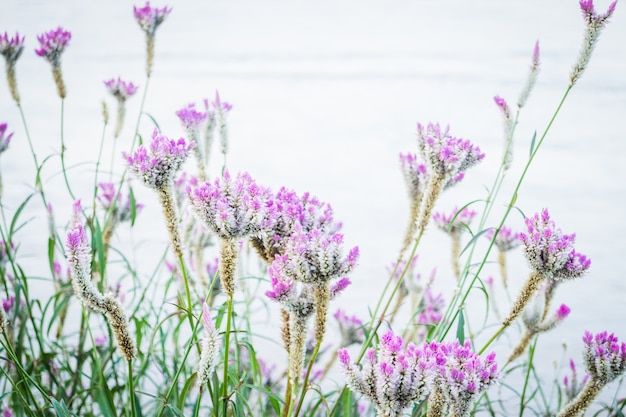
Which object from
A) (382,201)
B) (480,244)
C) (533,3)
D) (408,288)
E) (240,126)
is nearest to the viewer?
(408,288)

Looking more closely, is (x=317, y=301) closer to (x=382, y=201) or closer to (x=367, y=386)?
(x=367, y=386)

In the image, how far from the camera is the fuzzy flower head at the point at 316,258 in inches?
18.6

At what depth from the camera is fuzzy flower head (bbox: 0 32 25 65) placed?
892mm

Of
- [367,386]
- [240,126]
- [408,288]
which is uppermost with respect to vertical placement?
[240,126]

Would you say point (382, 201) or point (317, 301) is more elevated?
point (382, 201)

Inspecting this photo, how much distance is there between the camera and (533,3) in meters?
2.29

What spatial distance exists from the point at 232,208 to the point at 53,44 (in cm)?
55

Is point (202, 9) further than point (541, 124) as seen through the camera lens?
Yes

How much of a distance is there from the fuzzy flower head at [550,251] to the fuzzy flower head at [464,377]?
12 cm

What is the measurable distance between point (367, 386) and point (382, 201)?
1.39 m

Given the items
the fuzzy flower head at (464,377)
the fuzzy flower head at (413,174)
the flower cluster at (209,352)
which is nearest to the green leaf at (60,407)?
the flower cluster at (209,352)

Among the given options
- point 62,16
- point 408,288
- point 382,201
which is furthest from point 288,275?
point 62,16

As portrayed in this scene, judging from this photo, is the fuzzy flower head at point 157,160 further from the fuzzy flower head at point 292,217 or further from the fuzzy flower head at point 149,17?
the fuzzy flower head at point 149,17

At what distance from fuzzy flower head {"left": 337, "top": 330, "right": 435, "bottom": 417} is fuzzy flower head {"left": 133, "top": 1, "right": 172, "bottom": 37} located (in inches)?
23.7
